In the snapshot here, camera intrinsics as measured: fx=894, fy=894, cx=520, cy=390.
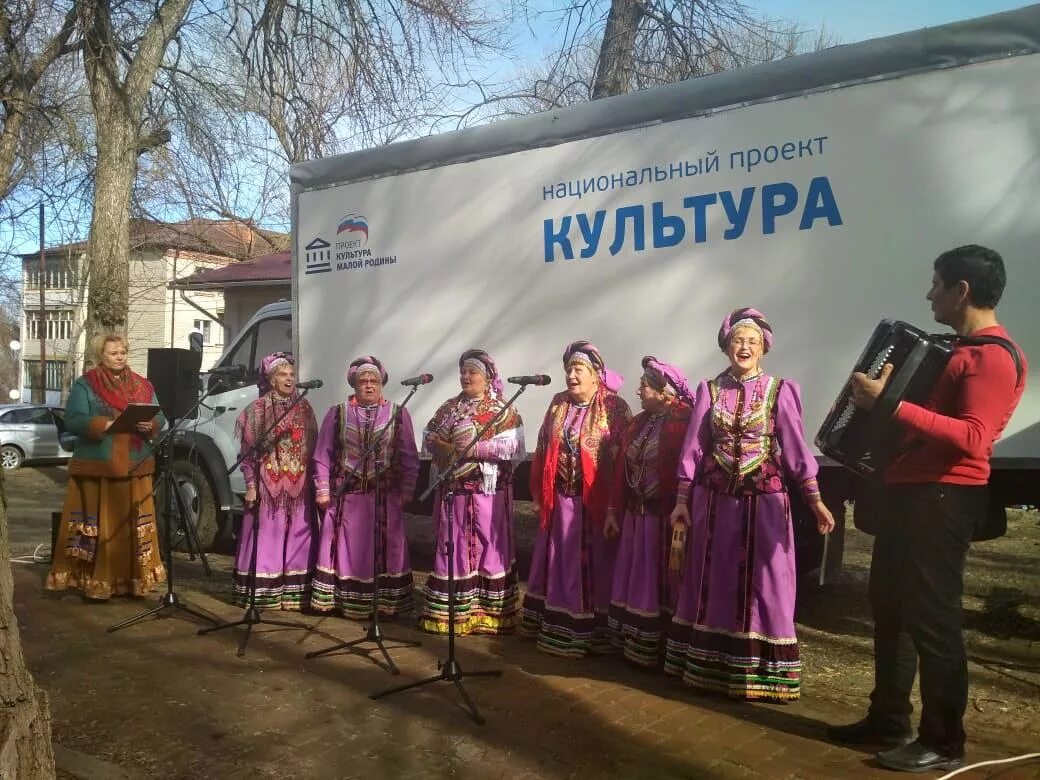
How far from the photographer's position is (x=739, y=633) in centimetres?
409

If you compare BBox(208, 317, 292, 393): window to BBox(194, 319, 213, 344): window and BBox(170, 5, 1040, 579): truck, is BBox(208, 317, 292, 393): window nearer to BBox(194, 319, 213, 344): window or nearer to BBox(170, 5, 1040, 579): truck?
BBox(170, 5, 1040, 579): truck

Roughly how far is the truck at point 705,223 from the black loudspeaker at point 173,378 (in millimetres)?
1265

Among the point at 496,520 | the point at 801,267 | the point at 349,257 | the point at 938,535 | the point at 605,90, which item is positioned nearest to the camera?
the point at 938,535

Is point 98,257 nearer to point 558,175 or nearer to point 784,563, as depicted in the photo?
point 558,175

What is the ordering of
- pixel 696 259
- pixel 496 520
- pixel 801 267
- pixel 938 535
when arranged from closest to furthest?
pixel 938 535 < pixel 801 267 < pixel 696 259 < pixel 496 520

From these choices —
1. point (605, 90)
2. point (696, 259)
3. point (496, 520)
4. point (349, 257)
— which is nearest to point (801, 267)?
point (696, 259)

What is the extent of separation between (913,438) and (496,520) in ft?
8.62

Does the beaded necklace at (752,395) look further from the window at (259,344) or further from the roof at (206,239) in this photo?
the roof at (206,239)

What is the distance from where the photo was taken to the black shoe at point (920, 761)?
10.5 feet

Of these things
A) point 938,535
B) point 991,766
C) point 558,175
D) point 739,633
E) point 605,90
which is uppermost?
point 605,90

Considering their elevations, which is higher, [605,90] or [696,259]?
[605,90]

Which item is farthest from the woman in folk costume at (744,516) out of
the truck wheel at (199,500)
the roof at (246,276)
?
the roof at (246,276)

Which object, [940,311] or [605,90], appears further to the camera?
[605,90]

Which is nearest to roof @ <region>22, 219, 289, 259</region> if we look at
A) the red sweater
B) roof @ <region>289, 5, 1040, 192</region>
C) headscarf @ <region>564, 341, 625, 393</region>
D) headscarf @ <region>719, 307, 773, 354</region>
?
roof @ <region>289, 5, 1040, 192</region>
